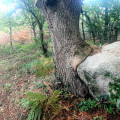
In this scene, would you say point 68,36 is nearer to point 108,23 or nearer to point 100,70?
point 100,70

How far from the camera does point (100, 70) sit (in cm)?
254

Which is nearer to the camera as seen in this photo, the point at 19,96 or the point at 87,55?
the point at 87,55

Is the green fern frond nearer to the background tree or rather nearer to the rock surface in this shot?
the rock surface

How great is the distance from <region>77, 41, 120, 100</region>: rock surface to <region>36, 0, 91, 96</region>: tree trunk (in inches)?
9.9

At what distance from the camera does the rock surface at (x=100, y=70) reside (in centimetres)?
246

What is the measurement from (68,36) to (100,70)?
1266 millimetres

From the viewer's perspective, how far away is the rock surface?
8.09 feet

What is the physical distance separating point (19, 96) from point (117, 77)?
11.4 ft

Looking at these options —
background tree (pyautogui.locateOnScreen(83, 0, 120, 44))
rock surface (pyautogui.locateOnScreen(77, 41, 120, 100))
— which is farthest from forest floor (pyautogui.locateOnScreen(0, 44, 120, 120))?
background tree (pyautogui.locateOnScreen(83, 0, 120, 44))

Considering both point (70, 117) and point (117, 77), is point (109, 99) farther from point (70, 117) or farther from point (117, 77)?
point (70, 117)

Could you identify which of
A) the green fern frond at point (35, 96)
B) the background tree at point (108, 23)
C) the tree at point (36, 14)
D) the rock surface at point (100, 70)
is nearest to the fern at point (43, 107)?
the green fern frond at point (35, 96)

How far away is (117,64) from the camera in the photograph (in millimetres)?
2471

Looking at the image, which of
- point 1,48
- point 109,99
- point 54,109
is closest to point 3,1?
point 1,48

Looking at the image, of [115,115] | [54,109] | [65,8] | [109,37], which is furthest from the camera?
[109,37]
